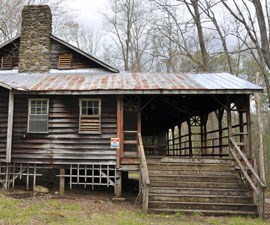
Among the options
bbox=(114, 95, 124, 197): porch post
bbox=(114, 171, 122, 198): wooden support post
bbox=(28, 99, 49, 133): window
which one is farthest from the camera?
bbox=(28, 99, 49, 133): window

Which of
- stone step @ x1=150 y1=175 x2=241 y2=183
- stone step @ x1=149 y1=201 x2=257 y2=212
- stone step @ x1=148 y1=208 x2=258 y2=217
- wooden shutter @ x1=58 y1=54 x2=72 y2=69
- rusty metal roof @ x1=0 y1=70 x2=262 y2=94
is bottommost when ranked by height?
stone step @ x1=148 y1=208 x2=258 y2=217

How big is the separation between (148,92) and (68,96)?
3.30 metres

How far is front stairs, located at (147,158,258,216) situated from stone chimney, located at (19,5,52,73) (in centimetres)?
742

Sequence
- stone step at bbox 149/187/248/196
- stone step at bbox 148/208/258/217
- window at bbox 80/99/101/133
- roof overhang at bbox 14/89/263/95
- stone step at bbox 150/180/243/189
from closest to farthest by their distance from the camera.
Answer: stone step at bbox 148/208/258/217 < stone step at bbox 149/187/248/196 < stone step at bbox 150/180/243/189 < roof overhang at bbox 14/89/263/95 < window at bbox 80/99/101/133

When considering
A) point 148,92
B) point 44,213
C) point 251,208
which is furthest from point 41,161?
point 251,208

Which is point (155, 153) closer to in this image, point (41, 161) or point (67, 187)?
point (67, 187)

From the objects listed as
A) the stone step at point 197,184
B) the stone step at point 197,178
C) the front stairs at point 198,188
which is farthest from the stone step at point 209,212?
the stone step at point 197,178

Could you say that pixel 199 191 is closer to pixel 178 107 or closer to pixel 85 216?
pixel 85 216

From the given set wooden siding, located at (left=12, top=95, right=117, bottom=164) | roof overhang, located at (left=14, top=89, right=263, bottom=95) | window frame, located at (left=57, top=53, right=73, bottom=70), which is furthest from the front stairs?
window frame, located at (left=57, top=53, right=73, bottom=70)

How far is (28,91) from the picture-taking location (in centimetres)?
1226

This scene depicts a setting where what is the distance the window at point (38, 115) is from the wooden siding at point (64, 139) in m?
0.19

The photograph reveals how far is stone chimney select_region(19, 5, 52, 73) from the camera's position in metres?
15.5

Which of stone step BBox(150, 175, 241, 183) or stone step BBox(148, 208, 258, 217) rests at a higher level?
stone step BBox(150, 175, 241, 183)

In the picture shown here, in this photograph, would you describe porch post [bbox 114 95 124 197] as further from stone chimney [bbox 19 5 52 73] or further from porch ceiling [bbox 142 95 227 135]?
stone chimney [bbox 19 5 52 73]
